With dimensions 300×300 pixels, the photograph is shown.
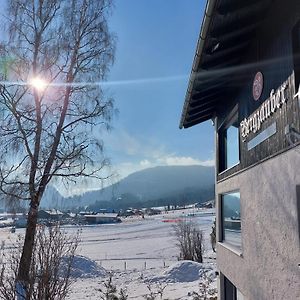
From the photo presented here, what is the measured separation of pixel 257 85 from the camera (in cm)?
471

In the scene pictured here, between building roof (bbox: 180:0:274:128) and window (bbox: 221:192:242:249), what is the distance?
191 centimetres

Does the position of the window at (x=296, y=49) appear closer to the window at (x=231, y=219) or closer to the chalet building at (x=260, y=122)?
the chalet building at (x=260, y=122)

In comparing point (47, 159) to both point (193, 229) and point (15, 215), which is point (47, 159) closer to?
point (15, 215)

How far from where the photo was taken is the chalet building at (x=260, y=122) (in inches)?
137

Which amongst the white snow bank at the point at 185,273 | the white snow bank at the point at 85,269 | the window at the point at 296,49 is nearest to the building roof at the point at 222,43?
the window at the point at 296,49

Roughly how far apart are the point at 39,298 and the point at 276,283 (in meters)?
4.92

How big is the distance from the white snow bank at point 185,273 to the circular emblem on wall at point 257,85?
1103 centimetres

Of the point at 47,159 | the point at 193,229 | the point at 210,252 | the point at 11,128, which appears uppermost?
the point at 11,128

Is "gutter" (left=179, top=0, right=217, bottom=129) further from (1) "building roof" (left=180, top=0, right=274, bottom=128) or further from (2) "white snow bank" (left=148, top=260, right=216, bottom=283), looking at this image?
(2) "white snow bank" (left=148, top=260, right=216, bottom=283)

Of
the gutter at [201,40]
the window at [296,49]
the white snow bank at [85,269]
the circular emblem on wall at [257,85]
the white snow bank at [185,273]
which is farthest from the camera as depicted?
the white snow bank at [85,269]

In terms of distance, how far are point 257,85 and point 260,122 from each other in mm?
533

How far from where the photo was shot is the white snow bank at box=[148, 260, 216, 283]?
1488 centimetres

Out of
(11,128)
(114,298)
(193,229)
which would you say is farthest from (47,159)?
(193,229)

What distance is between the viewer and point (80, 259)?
61.7ft
